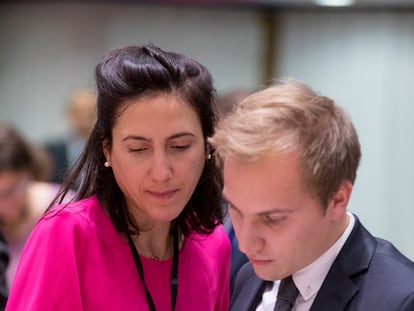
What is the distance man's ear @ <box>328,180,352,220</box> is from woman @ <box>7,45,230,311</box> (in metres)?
0.39

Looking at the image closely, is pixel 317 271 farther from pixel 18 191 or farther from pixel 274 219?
pixel 18 191

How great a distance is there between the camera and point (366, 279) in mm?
1439

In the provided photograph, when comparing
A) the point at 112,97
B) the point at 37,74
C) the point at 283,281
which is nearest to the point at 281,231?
the point at 283,281

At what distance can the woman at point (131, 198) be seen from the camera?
5.38 feet

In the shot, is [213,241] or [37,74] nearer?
[213,241]

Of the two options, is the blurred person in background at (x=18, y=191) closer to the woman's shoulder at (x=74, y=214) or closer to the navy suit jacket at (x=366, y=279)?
the woman's shoulder at (x=74, y=214)

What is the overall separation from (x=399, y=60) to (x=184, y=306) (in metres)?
4.39

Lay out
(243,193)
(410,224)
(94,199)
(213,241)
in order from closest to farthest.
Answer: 1. (243,193)
2. (94,199)
3. (213,241)
4. (410,224)

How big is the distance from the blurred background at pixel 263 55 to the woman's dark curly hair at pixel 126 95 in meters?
4.00

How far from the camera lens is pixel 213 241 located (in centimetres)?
202

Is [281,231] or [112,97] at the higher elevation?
[112,97]

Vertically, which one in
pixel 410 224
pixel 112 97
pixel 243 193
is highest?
pixel 112 97

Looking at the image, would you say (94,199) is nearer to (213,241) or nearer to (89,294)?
(89,294)

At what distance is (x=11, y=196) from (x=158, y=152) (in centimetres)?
202
